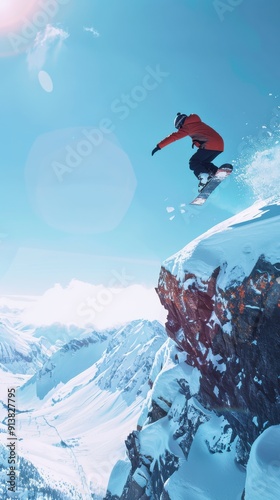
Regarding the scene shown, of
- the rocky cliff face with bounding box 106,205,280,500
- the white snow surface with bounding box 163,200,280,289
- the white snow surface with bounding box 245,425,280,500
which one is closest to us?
the white snow surface with bounding box 245,425,280,500

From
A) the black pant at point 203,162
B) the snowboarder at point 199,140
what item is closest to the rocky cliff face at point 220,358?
the black pant at point 203,162

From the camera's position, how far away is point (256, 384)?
16422 mm

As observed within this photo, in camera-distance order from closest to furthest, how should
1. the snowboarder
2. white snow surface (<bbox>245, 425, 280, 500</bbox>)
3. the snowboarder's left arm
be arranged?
white snow surface (<bbox>245, 425, 280, 500</bbox>) < the snowboarder's left arm < the snowboarder

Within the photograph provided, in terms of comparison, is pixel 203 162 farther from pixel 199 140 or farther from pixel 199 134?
pixel 199 134

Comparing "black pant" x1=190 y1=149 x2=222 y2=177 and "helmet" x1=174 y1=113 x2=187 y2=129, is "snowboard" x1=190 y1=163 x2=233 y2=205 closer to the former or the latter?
"black pant" x1=190 y1=149 x2=222 y2=177

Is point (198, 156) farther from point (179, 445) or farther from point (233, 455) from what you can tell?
point (179, 445)

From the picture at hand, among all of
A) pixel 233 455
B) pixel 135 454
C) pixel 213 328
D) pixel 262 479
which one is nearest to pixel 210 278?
pixel 213 328

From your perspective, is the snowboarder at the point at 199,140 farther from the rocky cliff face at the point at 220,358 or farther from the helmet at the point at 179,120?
the rocky cliff face at the point at 220,358

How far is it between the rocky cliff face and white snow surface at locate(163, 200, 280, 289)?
66 mm

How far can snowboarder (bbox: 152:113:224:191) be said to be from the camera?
11.9 metres

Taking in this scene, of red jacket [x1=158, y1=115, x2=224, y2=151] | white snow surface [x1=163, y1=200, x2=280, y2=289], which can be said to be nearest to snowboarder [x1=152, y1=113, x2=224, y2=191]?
red jacket [x1=158, y1=115, x2=224, y2=151]

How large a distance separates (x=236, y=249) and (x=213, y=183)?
512cm

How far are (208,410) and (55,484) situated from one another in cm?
22710

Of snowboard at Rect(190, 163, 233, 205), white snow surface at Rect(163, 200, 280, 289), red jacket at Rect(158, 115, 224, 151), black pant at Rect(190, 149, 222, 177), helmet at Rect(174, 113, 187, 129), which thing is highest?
helmet at Rect(174, 113, 187, 129)
